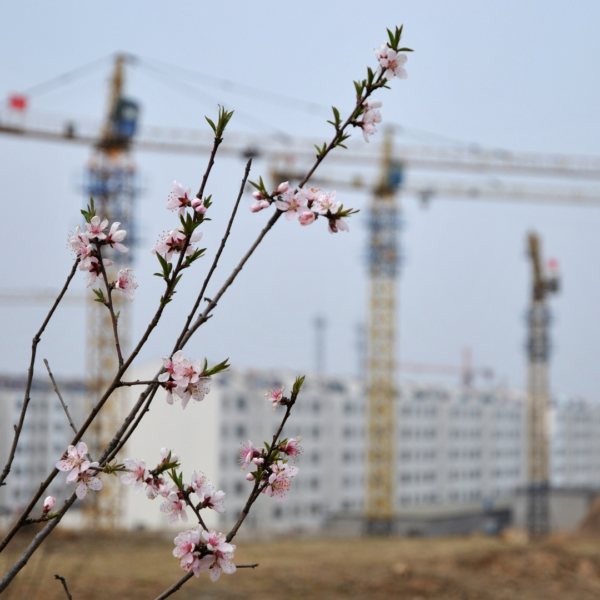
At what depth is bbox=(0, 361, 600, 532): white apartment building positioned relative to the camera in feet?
178

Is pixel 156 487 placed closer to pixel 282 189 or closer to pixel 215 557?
pixel 215 557

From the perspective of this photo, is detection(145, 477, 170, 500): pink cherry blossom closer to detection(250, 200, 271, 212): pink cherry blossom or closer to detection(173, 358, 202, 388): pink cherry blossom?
detection(173, 358, 202, 388): pink cherry blossom

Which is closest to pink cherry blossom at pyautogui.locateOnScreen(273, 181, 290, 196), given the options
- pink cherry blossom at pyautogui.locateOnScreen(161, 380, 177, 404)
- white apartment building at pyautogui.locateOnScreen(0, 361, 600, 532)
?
pink cherry blossom at pyautogui.locateOnScreen(161, 380, 177, 404)

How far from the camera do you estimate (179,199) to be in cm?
176

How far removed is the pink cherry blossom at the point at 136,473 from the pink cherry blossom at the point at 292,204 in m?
0.63

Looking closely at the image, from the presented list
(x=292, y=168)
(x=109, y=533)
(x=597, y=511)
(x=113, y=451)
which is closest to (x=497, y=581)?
(x=113, y=451)

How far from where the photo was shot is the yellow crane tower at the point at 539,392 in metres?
35.0

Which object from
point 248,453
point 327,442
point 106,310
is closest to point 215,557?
point 248,453

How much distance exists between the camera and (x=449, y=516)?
45312 millimetres

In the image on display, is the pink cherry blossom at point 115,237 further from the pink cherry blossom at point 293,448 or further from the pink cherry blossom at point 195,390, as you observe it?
the pink cherry blossom at point 293,448

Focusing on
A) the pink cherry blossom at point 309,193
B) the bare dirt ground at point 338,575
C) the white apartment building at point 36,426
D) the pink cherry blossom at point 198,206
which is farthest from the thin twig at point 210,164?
the white apartment building at point 36,426

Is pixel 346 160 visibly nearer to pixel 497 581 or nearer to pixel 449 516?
pixel 449 516

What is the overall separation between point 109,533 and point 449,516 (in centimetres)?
2321

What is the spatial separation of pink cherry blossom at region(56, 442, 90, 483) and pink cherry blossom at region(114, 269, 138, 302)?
14.8 inches
